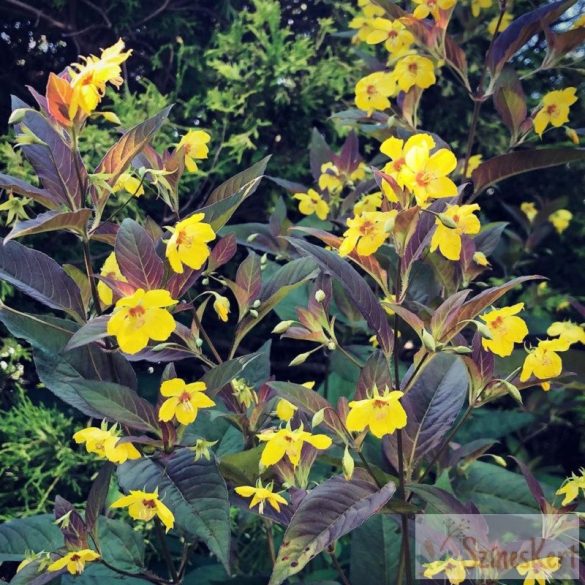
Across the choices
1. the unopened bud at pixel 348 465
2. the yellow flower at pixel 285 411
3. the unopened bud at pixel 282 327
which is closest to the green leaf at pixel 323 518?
the unopened bud at pixel 348 465

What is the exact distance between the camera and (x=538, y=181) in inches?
103

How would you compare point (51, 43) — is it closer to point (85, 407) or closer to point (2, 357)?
point (2, 357)

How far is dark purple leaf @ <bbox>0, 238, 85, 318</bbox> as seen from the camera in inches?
45.4

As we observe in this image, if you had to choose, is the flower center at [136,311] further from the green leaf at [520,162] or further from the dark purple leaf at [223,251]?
the green leaf at [520,162]

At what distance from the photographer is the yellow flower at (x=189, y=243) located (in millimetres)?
1037

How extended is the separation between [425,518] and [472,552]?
0.33 feet

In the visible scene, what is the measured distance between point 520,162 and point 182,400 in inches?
36.0

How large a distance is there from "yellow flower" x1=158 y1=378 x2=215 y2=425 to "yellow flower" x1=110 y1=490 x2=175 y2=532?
0.39 feet

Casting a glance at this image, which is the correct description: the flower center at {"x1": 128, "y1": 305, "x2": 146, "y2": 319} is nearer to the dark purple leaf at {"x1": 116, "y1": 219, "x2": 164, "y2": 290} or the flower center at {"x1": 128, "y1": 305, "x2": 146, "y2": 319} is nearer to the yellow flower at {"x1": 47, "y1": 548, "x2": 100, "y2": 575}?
the dark purple leaf at {"x1": 116, "y1": 219, "x2": 164, "y2": 290}

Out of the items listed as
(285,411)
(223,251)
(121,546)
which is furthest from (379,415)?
(121,546)

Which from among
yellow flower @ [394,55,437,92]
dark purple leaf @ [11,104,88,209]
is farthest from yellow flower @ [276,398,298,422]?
yellow flower @ [394,55,437,92]

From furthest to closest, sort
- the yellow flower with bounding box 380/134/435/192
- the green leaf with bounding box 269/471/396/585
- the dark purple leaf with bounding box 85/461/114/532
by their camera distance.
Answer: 1. the dark purple leaf with bounding box 85/461/114/532
2. the yellow flower with bounding box 380/134/435/192
3. the green leaf with bounding box 269/471/396/585

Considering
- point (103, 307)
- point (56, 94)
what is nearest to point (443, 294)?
point (103, 307)

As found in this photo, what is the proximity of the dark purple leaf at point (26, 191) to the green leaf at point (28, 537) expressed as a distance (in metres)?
0.61
